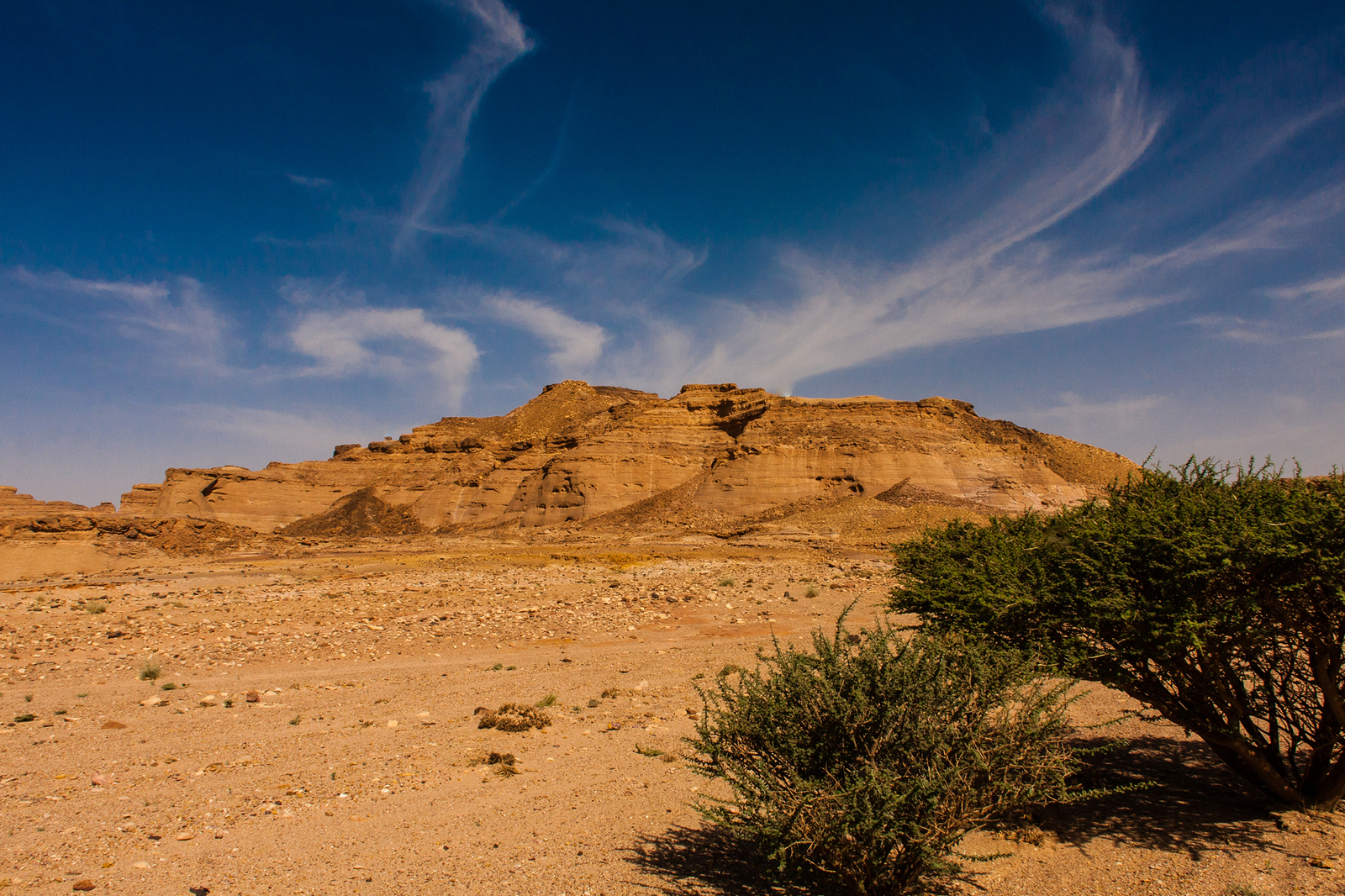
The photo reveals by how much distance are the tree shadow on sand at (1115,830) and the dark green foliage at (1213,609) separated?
490 mm

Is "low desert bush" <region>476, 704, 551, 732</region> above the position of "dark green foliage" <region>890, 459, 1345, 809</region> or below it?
below

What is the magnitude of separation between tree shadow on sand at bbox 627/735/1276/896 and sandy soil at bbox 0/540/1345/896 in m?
0.03

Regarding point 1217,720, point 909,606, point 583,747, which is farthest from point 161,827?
point 1217,720

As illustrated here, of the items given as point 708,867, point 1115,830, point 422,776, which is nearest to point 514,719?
point 422,776

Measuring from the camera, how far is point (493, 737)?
314 inches

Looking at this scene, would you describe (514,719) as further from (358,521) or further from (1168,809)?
(358,521)

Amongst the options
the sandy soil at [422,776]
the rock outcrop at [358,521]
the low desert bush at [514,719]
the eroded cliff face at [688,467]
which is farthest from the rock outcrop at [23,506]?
the low desert bush at [514,719]

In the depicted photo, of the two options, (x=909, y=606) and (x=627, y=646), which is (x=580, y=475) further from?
(x=909, y=606)

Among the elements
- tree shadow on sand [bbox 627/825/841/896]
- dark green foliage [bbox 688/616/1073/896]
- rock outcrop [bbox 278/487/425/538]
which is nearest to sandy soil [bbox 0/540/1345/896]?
tree shadow on sand [bbox 627/825/841/896]

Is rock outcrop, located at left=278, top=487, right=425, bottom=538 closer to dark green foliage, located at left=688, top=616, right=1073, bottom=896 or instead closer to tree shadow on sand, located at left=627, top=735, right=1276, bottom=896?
tree shadow on sand, located at left=627, top=735, right=1276, bottom=896

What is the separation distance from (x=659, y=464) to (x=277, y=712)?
51.2 metres

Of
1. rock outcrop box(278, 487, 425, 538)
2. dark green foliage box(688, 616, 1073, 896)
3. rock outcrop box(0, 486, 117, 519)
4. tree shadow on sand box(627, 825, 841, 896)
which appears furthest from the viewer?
rock outcrop box(278, 487, 425, 538)

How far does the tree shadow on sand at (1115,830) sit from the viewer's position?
14.9 feet

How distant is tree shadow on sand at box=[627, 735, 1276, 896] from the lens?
4.54 metres
